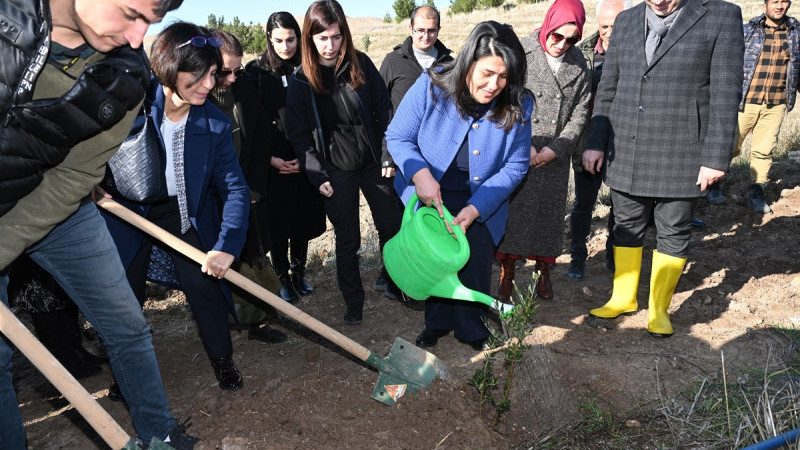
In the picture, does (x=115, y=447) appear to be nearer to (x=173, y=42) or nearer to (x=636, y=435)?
(x=173, y=42)

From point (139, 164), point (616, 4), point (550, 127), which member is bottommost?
point (550, 127)

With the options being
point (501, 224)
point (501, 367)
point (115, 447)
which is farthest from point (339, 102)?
point (115, 447)

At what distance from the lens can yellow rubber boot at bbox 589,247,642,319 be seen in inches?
147

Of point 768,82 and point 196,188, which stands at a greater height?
point 196,188

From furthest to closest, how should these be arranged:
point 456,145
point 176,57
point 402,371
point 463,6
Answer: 1. point 463,6
2. point 456,145
3. point 402,371
4. point 176,57

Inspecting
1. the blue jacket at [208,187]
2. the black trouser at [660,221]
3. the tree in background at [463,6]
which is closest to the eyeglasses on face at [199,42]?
the blue jacket at [208,187]

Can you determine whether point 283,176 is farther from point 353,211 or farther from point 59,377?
point 59,377

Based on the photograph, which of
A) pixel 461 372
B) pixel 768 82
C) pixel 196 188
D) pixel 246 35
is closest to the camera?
pixel 196 188

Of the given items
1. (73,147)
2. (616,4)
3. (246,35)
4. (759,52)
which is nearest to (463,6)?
(246,35)

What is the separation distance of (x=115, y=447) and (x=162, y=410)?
0.57 metres

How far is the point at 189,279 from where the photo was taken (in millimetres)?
2936

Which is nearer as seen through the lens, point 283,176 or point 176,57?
point 176,57

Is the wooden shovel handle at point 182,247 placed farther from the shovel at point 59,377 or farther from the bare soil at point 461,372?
the shovel at point 59,377

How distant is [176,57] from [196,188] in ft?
1.92
